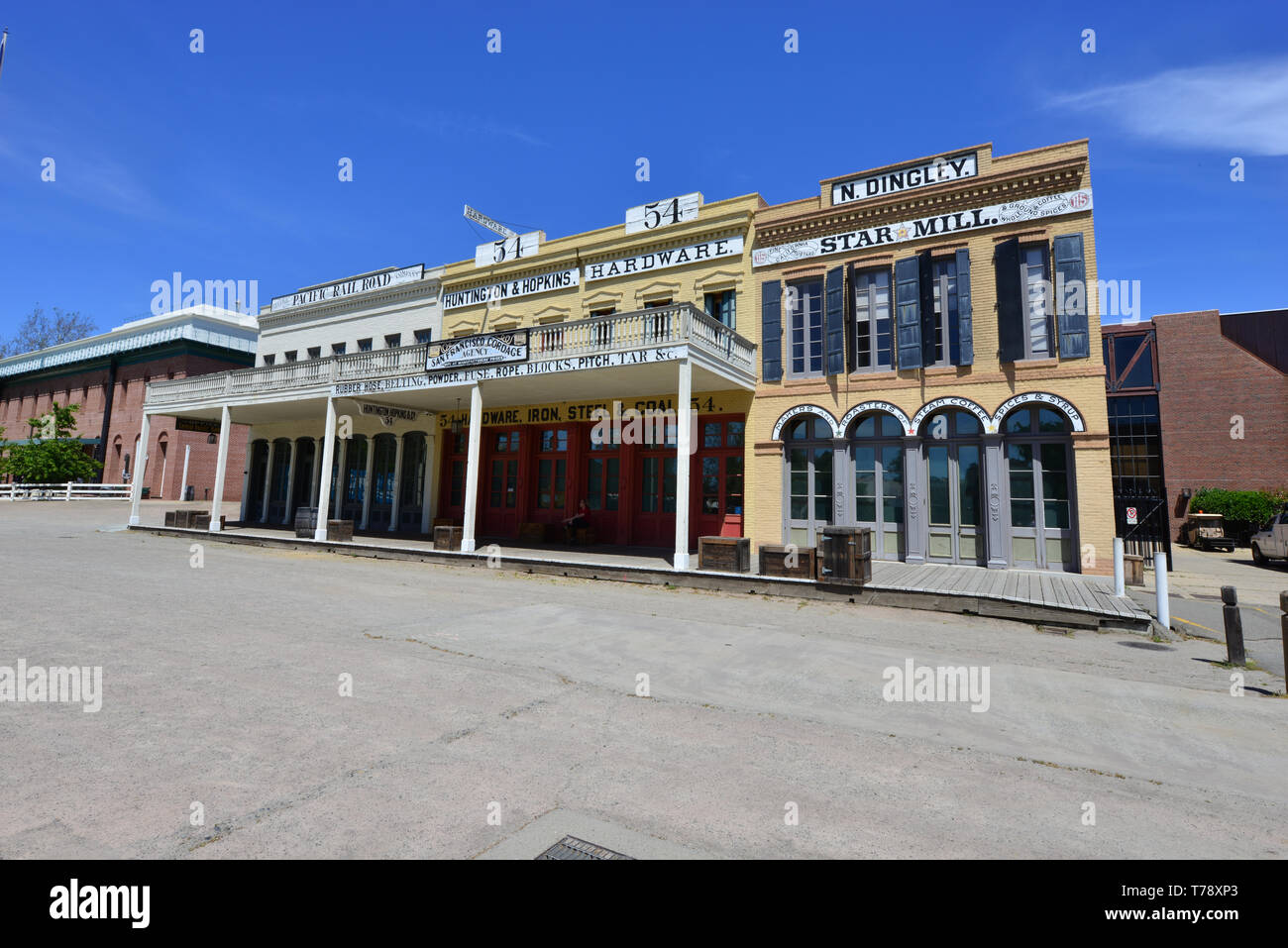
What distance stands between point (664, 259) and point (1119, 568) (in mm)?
13212

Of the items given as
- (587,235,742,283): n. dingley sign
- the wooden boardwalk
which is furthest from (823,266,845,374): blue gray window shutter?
the wooden boardwalk

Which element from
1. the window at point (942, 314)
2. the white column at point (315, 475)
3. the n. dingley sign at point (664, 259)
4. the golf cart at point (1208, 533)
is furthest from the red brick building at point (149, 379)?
the golf cart at point (1208, 533)

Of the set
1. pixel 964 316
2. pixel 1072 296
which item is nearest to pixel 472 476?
pixel 964 316

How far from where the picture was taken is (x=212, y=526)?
20562 mm

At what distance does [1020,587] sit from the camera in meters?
10.6

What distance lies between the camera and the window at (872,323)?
49.1 feet

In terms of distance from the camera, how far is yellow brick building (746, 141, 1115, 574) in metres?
13.0

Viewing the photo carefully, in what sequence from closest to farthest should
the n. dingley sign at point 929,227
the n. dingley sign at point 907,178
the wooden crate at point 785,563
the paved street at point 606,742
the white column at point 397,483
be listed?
the paved street at point 606,742, the wooden crate at point 785,563, the n. dingley sign at point 929,227, the n. dingley sign at point 907,178, the white column at point 397,483

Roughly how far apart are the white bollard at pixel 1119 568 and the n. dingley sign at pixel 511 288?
15404mm

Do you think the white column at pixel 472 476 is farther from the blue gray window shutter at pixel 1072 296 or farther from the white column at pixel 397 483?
the blue gray window shutter at pixel 1072 296

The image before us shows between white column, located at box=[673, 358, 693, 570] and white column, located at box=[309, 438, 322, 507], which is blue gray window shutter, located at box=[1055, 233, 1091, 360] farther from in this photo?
white column, located at box=[309, 438, 322, 507]
